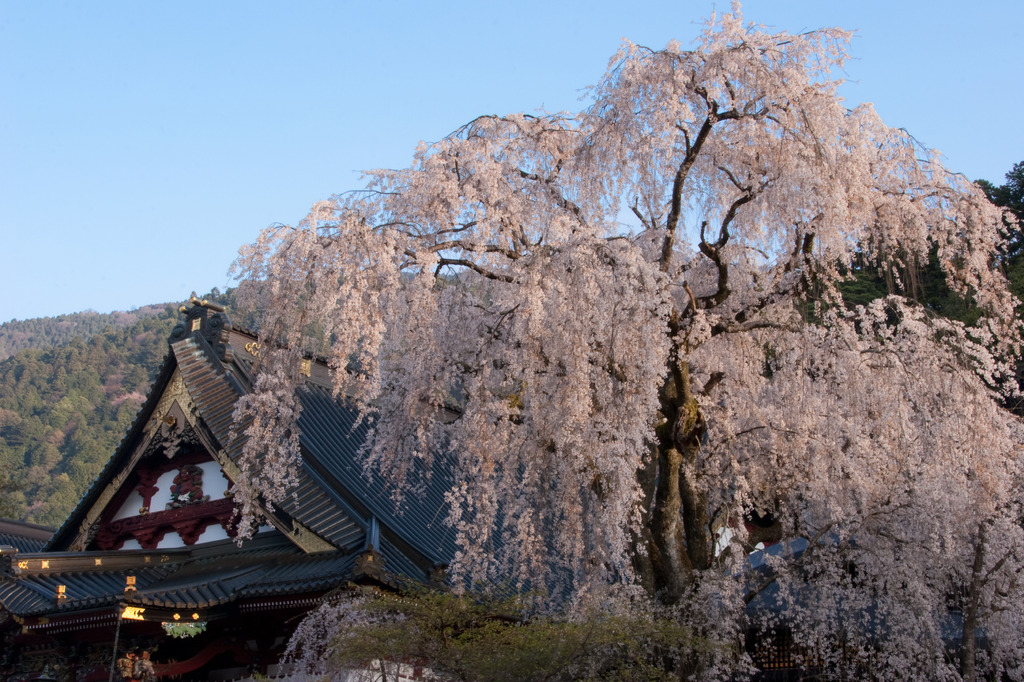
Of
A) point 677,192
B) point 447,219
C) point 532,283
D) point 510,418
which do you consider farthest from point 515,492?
point 677,192

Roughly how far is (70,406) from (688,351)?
6040 cm

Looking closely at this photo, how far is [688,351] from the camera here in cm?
881

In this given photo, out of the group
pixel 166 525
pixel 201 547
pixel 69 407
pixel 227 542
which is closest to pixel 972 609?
pixel 227 542

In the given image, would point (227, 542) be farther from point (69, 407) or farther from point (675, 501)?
point (69, 407)

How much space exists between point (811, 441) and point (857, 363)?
35.4 inches

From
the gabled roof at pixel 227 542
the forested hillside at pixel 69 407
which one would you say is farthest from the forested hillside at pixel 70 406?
the gabled roof at pixel 227 542

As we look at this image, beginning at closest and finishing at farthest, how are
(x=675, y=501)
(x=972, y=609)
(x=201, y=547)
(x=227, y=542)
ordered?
(x=675, y=501) < (x=972, y=609) < (x=227, y=542) < (x=201, y=547)

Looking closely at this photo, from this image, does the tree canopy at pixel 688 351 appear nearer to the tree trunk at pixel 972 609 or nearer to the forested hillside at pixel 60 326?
the tree trunk at pixel 972 609

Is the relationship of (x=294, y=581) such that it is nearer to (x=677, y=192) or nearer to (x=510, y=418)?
(x=510, y=418)

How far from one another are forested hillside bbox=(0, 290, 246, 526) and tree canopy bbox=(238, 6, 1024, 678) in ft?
130

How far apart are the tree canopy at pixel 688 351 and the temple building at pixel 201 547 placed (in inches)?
61.3

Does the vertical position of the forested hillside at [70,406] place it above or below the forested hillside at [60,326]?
below

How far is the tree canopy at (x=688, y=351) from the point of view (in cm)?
792

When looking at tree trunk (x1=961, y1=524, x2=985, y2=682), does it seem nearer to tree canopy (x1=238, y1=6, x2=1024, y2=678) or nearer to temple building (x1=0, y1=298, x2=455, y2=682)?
tree canopy (x1=238, y1=6, x2=1024, y2=678)
